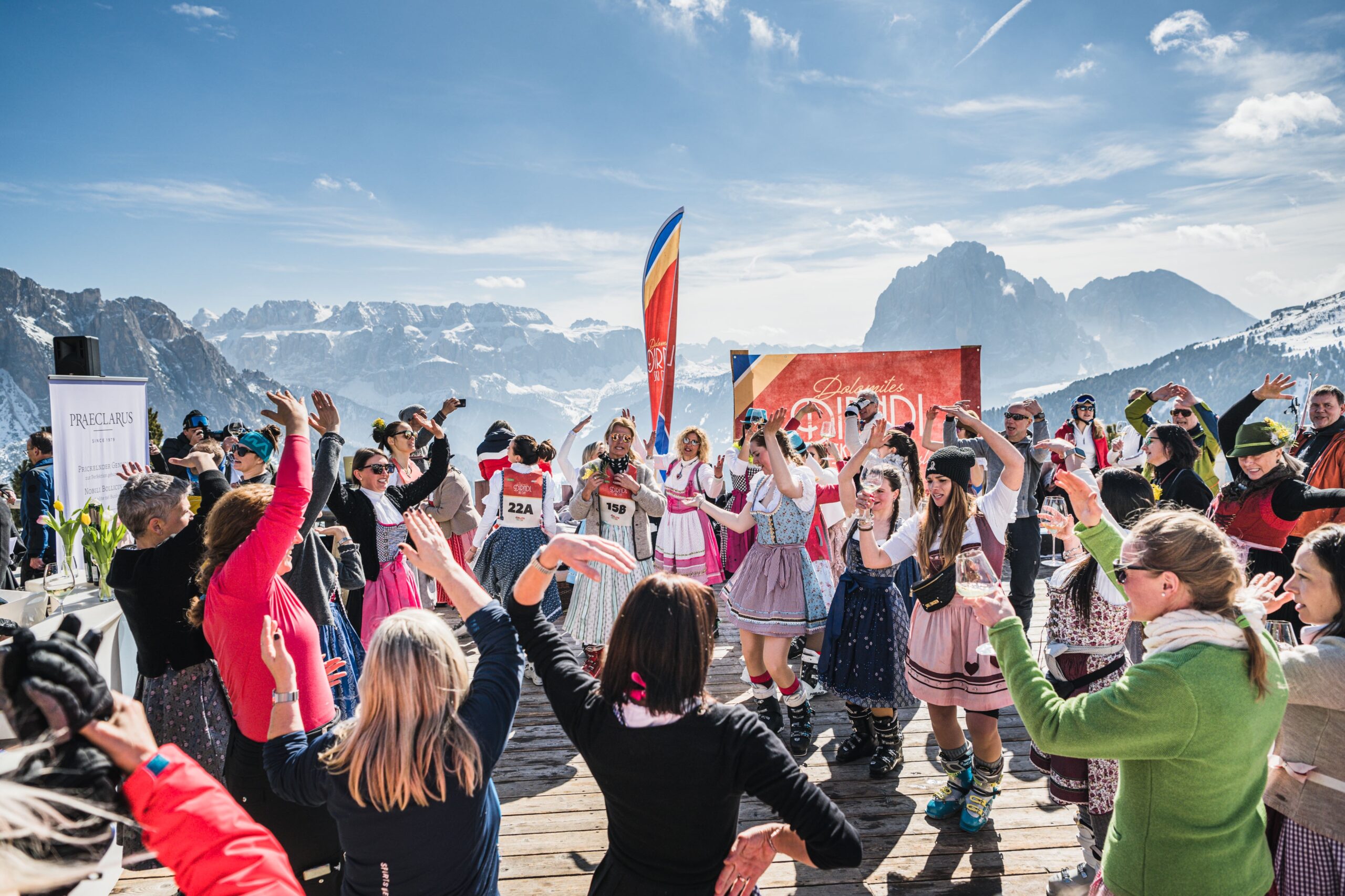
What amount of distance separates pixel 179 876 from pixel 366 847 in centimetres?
73

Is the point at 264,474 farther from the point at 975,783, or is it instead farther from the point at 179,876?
the point at 975,783

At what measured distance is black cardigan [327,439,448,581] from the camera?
15.3ft

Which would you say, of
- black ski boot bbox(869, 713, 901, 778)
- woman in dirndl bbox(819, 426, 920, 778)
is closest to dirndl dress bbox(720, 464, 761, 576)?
woman in dirndl bbox(819, 426, 920, 778)

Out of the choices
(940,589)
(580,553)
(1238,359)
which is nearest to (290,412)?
(580,553)

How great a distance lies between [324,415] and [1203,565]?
3198 mm

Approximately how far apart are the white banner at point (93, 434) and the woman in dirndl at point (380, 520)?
4.04m

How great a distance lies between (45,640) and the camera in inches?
47.6

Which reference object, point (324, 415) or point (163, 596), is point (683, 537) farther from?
point (163, 596)

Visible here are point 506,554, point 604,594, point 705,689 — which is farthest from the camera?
point 506,554

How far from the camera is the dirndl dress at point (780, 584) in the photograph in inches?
178

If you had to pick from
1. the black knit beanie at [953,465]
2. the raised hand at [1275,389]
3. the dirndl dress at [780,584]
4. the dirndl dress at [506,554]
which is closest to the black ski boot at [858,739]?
the dirndl dress at [780,584]

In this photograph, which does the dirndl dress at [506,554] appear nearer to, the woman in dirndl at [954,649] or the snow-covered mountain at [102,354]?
the woman in dirndl at [954,649]

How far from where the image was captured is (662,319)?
9.12 m

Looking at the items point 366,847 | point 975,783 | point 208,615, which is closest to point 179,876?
point 366,847
